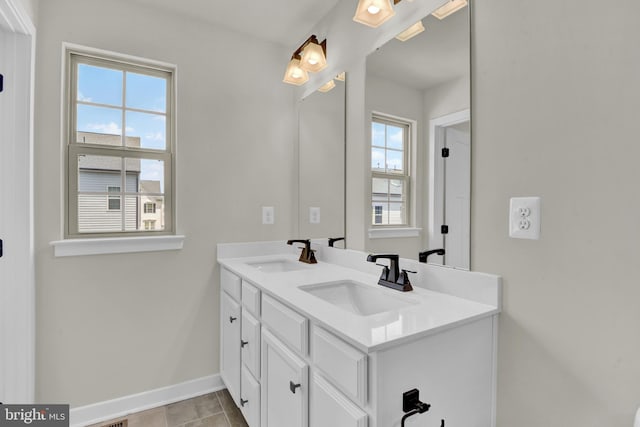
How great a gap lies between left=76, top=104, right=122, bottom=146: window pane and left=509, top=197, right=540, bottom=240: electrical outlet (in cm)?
216

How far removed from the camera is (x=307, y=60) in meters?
2.08

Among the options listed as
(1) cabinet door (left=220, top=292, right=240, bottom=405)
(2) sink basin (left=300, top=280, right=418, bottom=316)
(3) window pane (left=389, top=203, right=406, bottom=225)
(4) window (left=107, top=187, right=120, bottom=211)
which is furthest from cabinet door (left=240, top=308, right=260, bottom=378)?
(4) window (left=107, top=187, right=120, bottom=211)

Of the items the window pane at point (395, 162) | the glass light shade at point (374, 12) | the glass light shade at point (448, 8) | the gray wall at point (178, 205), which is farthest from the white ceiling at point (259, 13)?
the window pane at point (395, 162)

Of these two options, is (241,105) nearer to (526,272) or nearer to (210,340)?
(210,340)

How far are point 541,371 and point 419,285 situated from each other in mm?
507

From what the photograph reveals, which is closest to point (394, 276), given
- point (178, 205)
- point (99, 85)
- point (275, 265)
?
point (275, 265)

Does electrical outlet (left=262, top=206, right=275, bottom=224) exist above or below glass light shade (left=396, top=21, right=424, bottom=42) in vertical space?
below

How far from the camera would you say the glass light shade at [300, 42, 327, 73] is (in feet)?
6.75

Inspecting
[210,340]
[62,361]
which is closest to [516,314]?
[210,340]

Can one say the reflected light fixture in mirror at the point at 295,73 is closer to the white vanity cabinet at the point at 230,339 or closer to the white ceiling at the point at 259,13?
the white ceiling at the point at 259,13

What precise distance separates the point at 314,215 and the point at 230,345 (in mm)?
987

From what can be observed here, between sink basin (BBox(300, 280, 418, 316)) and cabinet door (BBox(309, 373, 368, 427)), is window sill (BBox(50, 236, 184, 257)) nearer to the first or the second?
sink basin (BBox(300, 280, 418, 316))

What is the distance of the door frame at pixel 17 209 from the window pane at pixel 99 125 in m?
0.26

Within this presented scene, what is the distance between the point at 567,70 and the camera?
96cm
